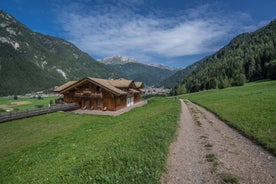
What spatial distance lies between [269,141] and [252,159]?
2.68 meters

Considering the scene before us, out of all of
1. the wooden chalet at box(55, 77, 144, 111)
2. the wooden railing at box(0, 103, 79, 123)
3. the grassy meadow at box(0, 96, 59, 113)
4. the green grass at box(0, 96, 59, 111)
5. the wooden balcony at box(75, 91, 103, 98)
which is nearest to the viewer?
the wooden railing at box(0, 103, 79, 123)

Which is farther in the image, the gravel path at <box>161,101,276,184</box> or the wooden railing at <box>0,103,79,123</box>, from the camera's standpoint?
the wooden railing at <box>0,103,79,123</box>

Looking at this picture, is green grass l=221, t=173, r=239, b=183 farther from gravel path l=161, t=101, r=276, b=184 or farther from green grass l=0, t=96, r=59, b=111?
green grass l=0, t=96, r=59, b=111

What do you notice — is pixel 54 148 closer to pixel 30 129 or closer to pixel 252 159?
pixel 30 129

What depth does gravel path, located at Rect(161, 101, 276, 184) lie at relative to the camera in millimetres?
6516

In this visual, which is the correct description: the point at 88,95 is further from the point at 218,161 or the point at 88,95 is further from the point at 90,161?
the point at 218,161

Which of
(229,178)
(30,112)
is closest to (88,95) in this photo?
(30,112)

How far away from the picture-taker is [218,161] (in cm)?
793

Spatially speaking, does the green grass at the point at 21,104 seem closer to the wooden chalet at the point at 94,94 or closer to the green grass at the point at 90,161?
the wooden chalet at the point at 94,94

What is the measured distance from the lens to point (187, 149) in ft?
31.8

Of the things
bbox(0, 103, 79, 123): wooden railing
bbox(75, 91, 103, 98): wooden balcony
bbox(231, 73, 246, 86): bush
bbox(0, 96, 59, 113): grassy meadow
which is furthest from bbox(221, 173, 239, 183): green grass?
bbox(0, 96, 59, 113): grassy meadow

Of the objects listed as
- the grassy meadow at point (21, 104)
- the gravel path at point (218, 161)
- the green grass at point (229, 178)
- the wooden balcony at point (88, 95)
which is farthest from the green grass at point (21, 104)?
the green grass at point (229, 178)

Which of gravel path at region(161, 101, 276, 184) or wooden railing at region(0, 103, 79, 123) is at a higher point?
wooden railing at region(0, 103, 79, 123)

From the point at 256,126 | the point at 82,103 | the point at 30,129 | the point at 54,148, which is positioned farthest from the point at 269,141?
the point at 82,103
